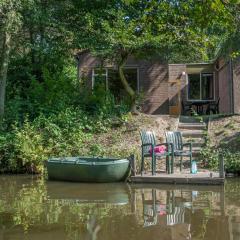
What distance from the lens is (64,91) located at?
21.8 m

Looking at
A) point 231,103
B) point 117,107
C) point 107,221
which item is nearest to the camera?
point 107,221

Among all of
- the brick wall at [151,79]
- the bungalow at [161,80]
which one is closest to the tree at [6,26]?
the bungalow at [161,80]

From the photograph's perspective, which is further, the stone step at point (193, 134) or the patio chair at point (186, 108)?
the patio chair at point (186, 108)

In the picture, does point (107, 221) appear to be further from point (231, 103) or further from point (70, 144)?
point (231, 103)

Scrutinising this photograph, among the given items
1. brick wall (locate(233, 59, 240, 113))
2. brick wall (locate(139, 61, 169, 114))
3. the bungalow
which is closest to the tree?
the bungalow

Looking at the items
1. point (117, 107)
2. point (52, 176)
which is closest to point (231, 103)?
point (117, 107)

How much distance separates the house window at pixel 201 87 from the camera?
29.7 m

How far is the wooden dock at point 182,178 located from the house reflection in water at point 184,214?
734 millimetres

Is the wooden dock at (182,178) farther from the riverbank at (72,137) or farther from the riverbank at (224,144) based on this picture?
the riverbank at (72,137)

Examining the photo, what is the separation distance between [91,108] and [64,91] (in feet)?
4.78

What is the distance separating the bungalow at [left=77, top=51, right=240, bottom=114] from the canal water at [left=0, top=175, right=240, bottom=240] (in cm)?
1264

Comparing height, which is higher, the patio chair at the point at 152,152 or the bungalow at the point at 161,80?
the bungalow at the point at 161,80

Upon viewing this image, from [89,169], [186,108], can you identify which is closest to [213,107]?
[186,108]

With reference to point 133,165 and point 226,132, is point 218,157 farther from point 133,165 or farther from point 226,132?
point 133,165
